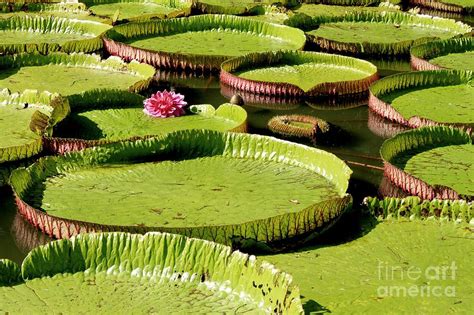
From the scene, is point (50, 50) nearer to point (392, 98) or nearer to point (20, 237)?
point (392, 98)

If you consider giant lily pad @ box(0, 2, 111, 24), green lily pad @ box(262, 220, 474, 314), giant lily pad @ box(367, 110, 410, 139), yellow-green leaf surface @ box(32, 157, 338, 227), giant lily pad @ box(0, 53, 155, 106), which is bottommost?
giant lily pad @ box(0, 2, 111, 24)

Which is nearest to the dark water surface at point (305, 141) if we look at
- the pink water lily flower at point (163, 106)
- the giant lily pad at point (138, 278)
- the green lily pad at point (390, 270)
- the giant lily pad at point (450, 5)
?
the pink water lily flower at point (163, 106)

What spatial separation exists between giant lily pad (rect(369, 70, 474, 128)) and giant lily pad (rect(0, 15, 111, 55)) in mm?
2588

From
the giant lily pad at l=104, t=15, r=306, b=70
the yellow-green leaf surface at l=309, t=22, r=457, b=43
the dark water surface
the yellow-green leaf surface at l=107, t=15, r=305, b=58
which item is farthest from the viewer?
the yellow-green leaf surface at l=309, t=22, r=457, b=43

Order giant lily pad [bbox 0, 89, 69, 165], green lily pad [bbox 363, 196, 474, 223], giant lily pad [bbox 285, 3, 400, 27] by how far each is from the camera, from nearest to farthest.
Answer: green lily pad [bbox 363, 196, 474, 223]
giant lily pad [bbox 0, 89, 69, 165]
giant lily pad [bbox 285, 3, 400, 27]

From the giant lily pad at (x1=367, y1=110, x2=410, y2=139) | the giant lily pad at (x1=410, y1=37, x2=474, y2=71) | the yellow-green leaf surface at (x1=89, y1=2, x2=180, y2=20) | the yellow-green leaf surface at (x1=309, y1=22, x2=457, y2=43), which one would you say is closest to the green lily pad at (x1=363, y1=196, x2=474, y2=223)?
the giant lily pad at (x1=367, y1=110, x2=410, y2=139)

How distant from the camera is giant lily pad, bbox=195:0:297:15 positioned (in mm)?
9156

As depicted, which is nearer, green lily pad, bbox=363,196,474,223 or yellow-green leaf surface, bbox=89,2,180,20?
green lily pad, bbox=363,196,474,223

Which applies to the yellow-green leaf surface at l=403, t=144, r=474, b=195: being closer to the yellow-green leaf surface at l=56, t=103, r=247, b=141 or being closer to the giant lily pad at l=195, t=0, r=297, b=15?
the yellow-green leaf surface at l=56, t=103, r=247, b=141

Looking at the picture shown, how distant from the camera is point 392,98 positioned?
21.2ft

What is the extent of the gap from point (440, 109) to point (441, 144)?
2.71ft

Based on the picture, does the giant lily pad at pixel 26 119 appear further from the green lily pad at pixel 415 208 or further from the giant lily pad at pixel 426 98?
the giant lily pad at pixel 426 98

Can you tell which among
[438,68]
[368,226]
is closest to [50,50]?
[438,68]

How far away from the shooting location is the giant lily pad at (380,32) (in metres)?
7.94
